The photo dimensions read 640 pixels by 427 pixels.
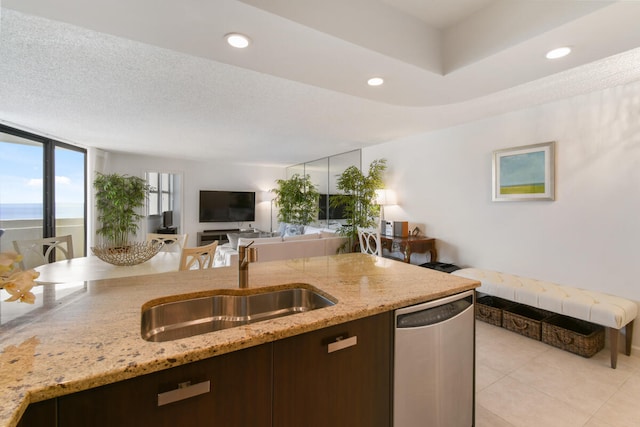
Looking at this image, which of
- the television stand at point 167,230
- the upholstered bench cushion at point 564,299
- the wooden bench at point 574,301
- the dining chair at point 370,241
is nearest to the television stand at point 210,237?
the television stand at point 167,230

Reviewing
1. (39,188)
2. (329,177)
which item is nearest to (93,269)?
(39,188)

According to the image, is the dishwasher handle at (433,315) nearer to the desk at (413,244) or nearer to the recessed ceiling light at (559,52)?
the recessed ceiling light at (559,52)

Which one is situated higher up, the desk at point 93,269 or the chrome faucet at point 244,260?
the chrome faucet at point 244,260

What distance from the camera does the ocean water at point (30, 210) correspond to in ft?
11.6

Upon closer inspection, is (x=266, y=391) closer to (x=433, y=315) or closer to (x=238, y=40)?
(x=433, y=315)

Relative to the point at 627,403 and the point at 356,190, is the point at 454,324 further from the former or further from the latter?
the point at 356,190

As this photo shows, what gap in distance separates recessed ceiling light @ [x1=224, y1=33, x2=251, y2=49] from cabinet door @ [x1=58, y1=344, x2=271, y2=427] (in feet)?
4.58

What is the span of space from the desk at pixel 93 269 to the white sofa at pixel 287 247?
1007mm

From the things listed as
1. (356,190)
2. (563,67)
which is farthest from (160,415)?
(356,190)

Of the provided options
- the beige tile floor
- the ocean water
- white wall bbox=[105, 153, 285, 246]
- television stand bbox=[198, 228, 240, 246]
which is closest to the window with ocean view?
the ocean water

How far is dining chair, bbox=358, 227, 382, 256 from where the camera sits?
3.71 meters

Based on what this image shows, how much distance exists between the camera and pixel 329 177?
616 centimetres

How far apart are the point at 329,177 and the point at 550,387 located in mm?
4839

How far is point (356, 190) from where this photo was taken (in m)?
4.75
